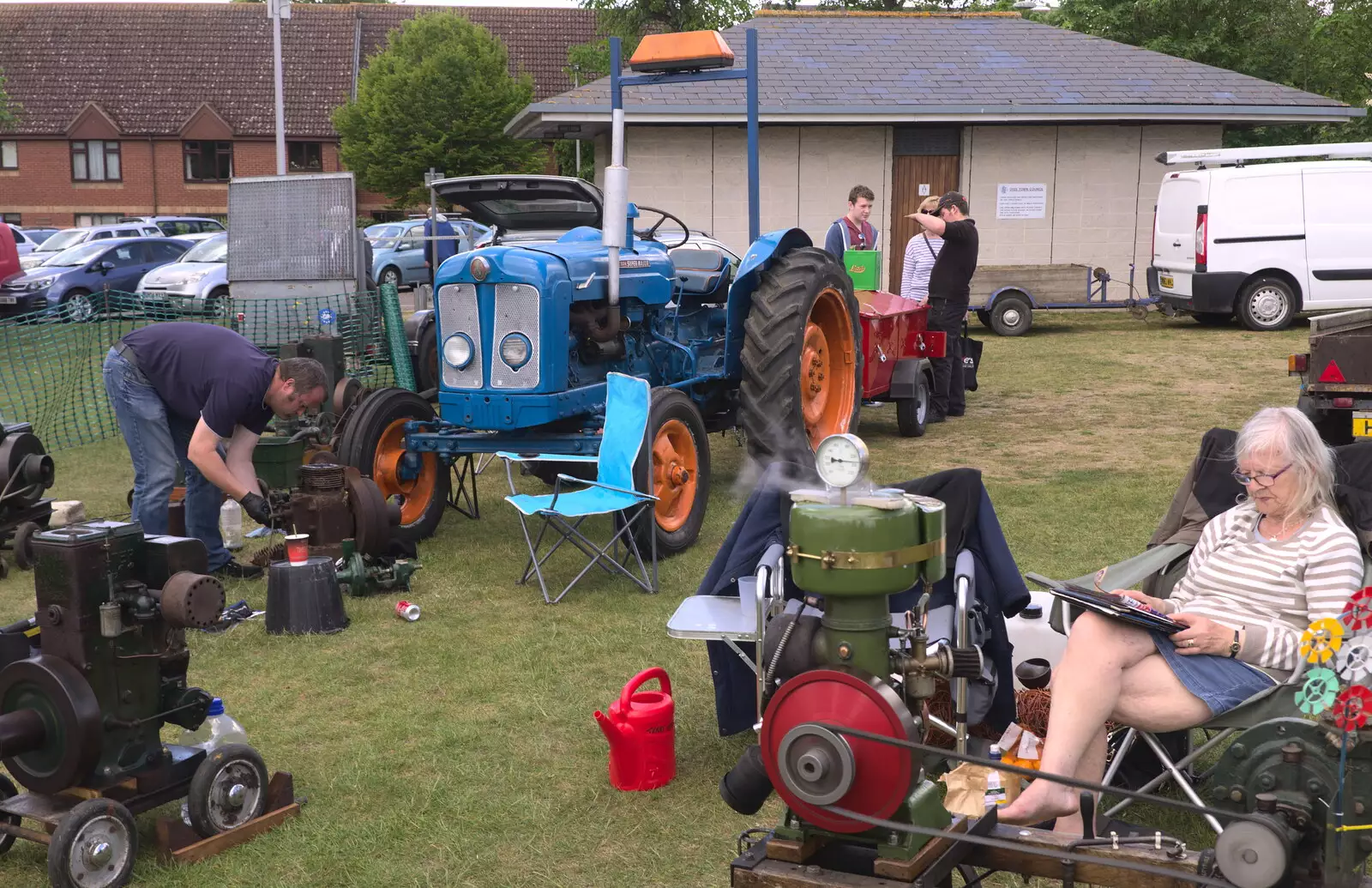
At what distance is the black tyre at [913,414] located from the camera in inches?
375

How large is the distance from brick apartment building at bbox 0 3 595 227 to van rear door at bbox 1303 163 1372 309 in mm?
28821

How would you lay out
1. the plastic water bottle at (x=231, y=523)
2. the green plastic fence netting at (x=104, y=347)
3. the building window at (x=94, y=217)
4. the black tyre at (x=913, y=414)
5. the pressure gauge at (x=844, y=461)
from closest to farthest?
the pressure gauge at (x=844, y=461) < the plastic water bottle at (x=231, y=523) < the black tyre at (x=913, y=414) < the green plastic fence netting at (x=104, y=347) < the building window at (x=94, y=217)

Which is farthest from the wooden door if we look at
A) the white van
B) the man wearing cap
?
the man wearing cap

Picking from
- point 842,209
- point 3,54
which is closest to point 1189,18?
point 842,209

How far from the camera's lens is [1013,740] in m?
3.72

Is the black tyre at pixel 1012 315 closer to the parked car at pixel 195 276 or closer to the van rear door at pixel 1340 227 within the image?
the van rear door at pixel 1340 227

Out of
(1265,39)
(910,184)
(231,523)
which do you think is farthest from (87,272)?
(1265,39)

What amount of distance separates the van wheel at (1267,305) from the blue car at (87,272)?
610 inches

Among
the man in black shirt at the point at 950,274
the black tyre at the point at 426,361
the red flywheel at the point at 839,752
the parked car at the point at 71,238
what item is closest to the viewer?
the red flywheel at the point at 839,752

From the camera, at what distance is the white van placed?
14695mm

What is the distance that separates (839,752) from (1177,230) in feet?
47.8

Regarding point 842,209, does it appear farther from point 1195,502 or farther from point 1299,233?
point 1195,502

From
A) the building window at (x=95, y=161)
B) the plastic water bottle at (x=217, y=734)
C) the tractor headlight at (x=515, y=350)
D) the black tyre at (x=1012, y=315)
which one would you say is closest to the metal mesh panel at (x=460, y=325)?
the tractor headlight at (x=515, y=350)

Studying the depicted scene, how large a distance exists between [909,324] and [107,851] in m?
7.34
